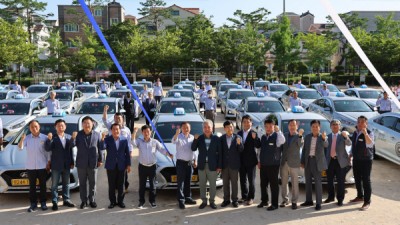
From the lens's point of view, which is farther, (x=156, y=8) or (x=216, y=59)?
(x=156, y=8)

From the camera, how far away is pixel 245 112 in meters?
14.3

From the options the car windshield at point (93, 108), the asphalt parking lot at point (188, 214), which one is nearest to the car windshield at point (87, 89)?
the car windshield at point (93, 108)

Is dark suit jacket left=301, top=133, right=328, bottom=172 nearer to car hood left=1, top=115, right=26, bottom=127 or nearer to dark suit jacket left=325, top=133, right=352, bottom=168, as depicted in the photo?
dark suit jacket left=325, top=133, right=352, bottom=168

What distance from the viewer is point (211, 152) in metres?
7.16

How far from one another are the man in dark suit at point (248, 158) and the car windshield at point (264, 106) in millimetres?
6999

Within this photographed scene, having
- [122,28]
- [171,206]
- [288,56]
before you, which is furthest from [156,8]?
[171,206]

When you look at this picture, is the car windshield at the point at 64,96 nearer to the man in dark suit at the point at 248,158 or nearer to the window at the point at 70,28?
the man in dark suit at the point at 248,158

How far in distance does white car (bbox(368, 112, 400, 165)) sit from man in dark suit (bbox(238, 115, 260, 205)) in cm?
424

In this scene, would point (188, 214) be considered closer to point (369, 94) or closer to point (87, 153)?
point (87, 153)

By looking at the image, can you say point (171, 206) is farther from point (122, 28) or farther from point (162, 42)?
point (122, 28)

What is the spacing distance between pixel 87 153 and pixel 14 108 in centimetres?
786

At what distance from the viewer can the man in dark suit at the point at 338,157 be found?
7.34 metres

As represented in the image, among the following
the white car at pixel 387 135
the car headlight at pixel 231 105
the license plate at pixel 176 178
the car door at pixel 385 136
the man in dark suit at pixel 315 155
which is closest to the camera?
the man in dark suit at pixel 315 155

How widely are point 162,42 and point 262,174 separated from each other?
3965 cm
